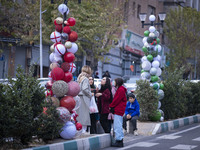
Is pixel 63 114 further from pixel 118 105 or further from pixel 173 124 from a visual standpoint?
pixel 173 124

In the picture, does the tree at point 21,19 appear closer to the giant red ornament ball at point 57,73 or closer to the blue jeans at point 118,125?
the giant red ornament ball at point 57,73

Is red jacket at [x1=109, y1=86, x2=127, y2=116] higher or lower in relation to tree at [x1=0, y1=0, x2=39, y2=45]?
lower

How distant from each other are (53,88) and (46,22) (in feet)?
75.3

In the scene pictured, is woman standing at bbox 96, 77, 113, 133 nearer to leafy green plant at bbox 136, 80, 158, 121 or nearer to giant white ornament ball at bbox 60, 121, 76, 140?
giant white ornament ball at bbox 60, 121, 76, 140

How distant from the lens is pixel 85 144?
11180 mm

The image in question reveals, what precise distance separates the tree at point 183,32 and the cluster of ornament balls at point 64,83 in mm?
39253

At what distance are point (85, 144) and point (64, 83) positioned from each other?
1.57 m

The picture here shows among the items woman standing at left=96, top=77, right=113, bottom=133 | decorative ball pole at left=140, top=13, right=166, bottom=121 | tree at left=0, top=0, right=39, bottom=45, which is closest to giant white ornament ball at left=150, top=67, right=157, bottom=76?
decorative ball pole at left=140, top=13, right=166, bottom=121

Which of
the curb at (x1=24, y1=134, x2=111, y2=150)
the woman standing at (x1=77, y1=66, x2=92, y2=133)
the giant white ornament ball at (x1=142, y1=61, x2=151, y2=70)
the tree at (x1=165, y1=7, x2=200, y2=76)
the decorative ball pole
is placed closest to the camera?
the curb at (x1=24, y1=134, x2=111, y2=150)

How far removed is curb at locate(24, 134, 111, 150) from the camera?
9976 millimetres

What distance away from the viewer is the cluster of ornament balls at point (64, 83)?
11367 millimetres

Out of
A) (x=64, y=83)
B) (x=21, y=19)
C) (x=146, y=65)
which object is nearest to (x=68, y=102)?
(x=64, y=83)

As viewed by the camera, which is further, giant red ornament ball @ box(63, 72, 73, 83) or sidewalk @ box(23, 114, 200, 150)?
giant red ornament ball @ box(63, 72, 73, 83)

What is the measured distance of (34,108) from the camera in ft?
32.2
